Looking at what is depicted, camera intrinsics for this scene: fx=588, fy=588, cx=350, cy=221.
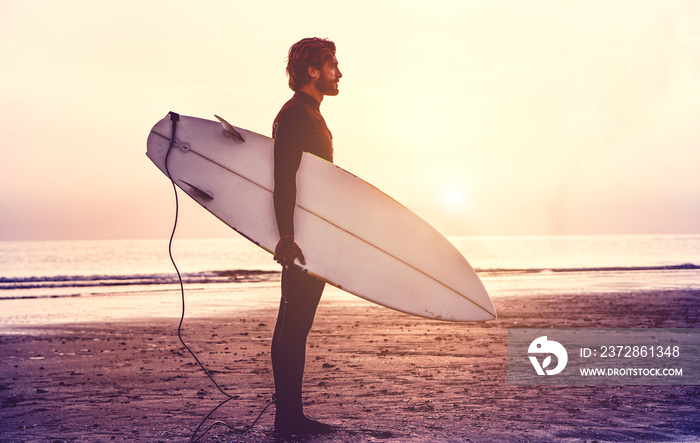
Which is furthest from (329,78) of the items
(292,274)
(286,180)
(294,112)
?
(292,274)

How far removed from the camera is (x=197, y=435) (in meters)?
3.12

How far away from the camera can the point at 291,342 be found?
3.04m

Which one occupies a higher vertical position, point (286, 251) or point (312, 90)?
point (312, 90)

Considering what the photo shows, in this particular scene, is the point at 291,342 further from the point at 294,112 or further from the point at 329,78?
the point at 329,78

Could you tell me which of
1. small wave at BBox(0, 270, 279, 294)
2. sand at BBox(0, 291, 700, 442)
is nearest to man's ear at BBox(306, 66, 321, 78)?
sand at BBox(0, 291, 700, 442)

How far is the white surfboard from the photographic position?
333 cm

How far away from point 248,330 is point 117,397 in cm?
381

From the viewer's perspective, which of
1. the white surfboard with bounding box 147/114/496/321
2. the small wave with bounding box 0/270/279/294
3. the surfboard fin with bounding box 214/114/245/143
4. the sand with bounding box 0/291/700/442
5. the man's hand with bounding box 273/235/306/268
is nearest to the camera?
the man's hand with bounding box 273/235/306/268

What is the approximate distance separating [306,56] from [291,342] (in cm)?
148

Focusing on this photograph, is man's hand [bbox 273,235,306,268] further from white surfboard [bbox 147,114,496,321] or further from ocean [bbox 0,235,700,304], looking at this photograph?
ocean [bbox 0,235,700,304]

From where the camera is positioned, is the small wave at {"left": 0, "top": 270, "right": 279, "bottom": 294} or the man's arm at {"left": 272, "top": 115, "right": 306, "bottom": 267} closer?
the man's arm at {"left": 272, "top": 115, "right": 306, "bottom": 267}

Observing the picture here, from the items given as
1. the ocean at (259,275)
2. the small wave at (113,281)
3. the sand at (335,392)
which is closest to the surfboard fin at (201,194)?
the sand at (335,392)

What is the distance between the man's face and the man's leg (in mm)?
965

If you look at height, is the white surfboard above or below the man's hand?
above
